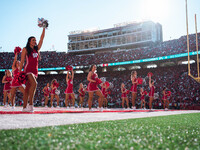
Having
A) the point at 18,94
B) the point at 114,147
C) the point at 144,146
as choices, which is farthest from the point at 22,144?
the point at 18,94

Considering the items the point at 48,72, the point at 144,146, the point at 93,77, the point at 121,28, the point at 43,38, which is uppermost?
the point at 121,28

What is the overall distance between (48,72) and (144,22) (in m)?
24.3

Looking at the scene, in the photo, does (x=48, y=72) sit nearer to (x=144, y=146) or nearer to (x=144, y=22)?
(x=144, y=22)

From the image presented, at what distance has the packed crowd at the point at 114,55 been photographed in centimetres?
3113

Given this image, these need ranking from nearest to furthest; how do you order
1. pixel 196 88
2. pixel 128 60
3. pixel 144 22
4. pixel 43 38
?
pixel 43 38
pixel 196 88
pixel 128 60
pixel 144 22

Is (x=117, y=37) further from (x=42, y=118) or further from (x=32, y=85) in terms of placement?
(x=42, y=118)

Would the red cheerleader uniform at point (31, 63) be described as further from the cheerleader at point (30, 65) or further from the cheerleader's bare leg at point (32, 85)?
the cheerleader's bare leg at point (32, 85)

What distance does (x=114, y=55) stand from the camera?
39.0 meters

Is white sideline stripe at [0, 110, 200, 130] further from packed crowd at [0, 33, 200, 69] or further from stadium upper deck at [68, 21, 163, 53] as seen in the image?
stadium upper deck at [68, 21, 163, 53]

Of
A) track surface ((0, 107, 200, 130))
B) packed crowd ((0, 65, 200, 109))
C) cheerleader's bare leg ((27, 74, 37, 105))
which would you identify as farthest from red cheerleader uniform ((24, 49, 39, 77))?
packed crowd ((0, 65, 200, 109))

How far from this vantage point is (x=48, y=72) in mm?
46125

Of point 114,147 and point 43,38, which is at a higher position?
point 43,38

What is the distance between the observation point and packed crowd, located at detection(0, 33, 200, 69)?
102 ft

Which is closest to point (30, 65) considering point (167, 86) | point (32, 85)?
point (32, 85)
